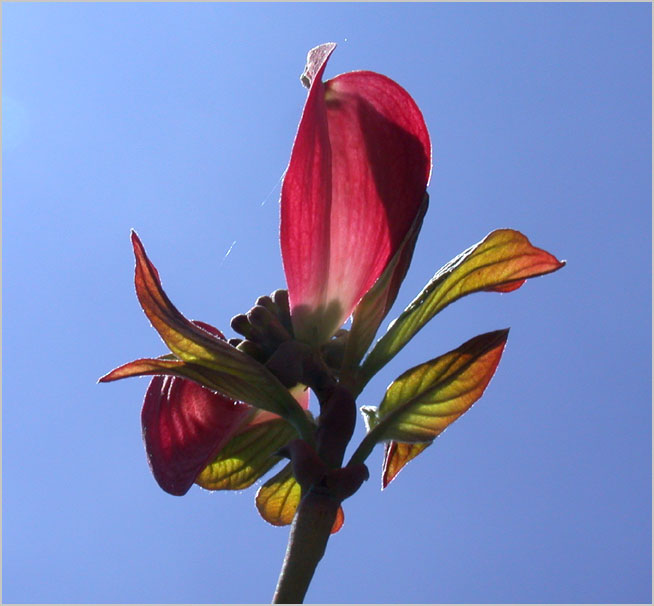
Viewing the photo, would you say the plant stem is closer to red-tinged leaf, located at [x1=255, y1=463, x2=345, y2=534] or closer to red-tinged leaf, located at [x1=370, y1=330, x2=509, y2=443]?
red-tinged leaf, located at [x1=370, y1=330, x2=509, y2=443]

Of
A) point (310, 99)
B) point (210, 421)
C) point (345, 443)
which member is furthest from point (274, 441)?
point (310, 99)

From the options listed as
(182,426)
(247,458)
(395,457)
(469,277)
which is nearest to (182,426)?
(182,426)

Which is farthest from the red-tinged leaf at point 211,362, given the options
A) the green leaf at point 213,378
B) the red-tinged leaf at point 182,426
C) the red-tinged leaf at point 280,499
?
the red-tinged leaf at point 280,499

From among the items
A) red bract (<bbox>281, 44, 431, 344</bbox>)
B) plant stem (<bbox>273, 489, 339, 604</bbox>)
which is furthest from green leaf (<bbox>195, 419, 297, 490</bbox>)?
plant stem (<bbox>273, 489, 339, 604</bbox>)

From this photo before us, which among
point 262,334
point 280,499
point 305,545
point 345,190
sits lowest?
point 305,545

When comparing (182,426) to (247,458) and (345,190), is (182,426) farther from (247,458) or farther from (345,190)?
(345,190)

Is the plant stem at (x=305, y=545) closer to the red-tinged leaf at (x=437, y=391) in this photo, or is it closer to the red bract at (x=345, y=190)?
the red-tinged leaf at (x=437, y=391)
